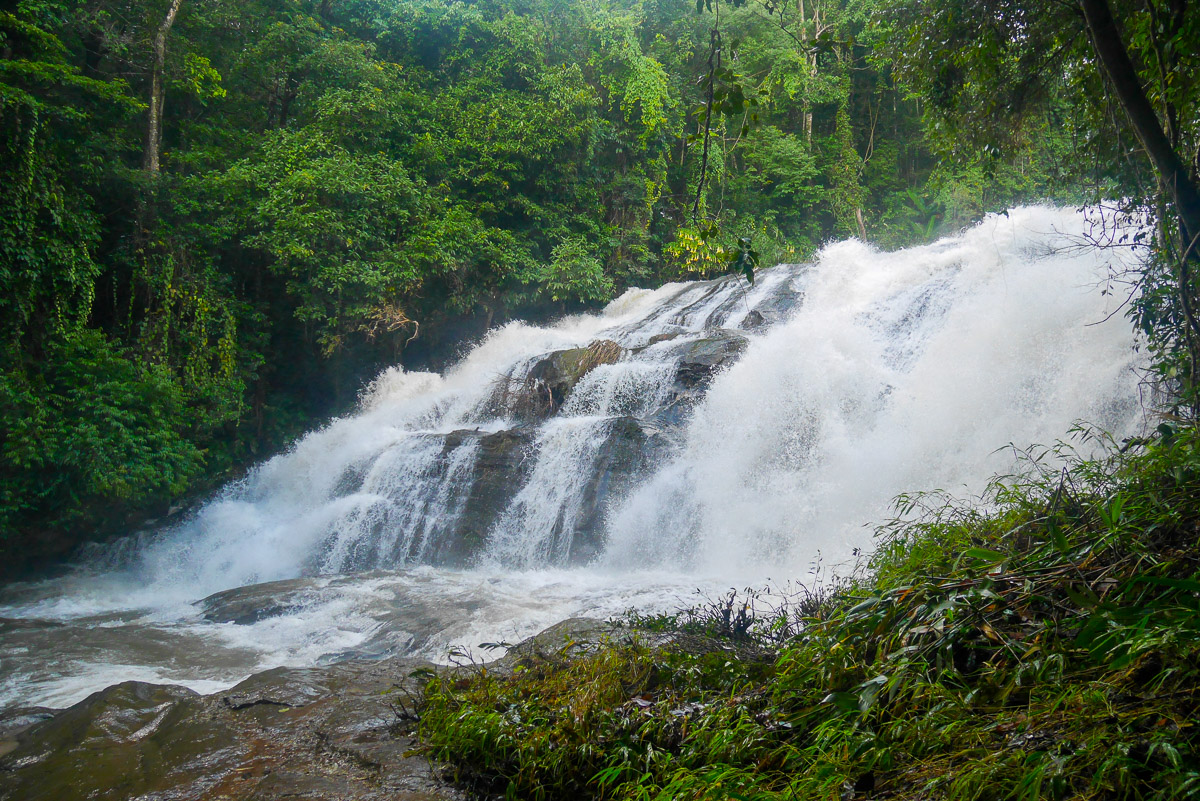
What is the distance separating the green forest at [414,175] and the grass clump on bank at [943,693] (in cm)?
138

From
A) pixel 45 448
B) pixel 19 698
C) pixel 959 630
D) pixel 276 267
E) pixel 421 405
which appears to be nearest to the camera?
pixel 959 630

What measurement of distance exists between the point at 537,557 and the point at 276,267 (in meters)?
8.54

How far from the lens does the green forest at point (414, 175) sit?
450 cm

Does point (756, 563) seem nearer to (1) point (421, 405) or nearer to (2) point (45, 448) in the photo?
(1) point (421, 405)

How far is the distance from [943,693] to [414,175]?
17.0 metres

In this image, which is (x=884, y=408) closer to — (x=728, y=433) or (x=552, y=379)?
(x=728, y=433)

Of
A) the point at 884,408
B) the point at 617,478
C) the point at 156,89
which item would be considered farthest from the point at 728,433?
the point at 156,89

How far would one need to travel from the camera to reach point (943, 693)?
205 centimetres

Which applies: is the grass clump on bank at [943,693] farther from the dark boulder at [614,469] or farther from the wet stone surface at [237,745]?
the dark boulder at [614,469]

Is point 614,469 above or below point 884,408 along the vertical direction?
below

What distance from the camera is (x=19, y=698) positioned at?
→ 584cm

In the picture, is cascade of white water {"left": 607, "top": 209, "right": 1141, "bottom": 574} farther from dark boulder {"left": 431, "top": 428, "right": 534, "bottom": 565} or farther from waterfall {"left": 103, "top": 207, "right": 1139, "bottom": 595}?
dark boulder {"left": 431, "top": 428, "right": 534, "bottom": 565}

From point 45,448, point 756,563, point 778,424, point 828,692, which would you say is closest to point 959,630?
point 828,692

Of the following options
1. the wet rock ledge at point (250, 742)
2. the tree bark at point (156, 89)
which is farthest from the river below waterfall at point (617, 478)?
the tree bark at point (156, 89)
